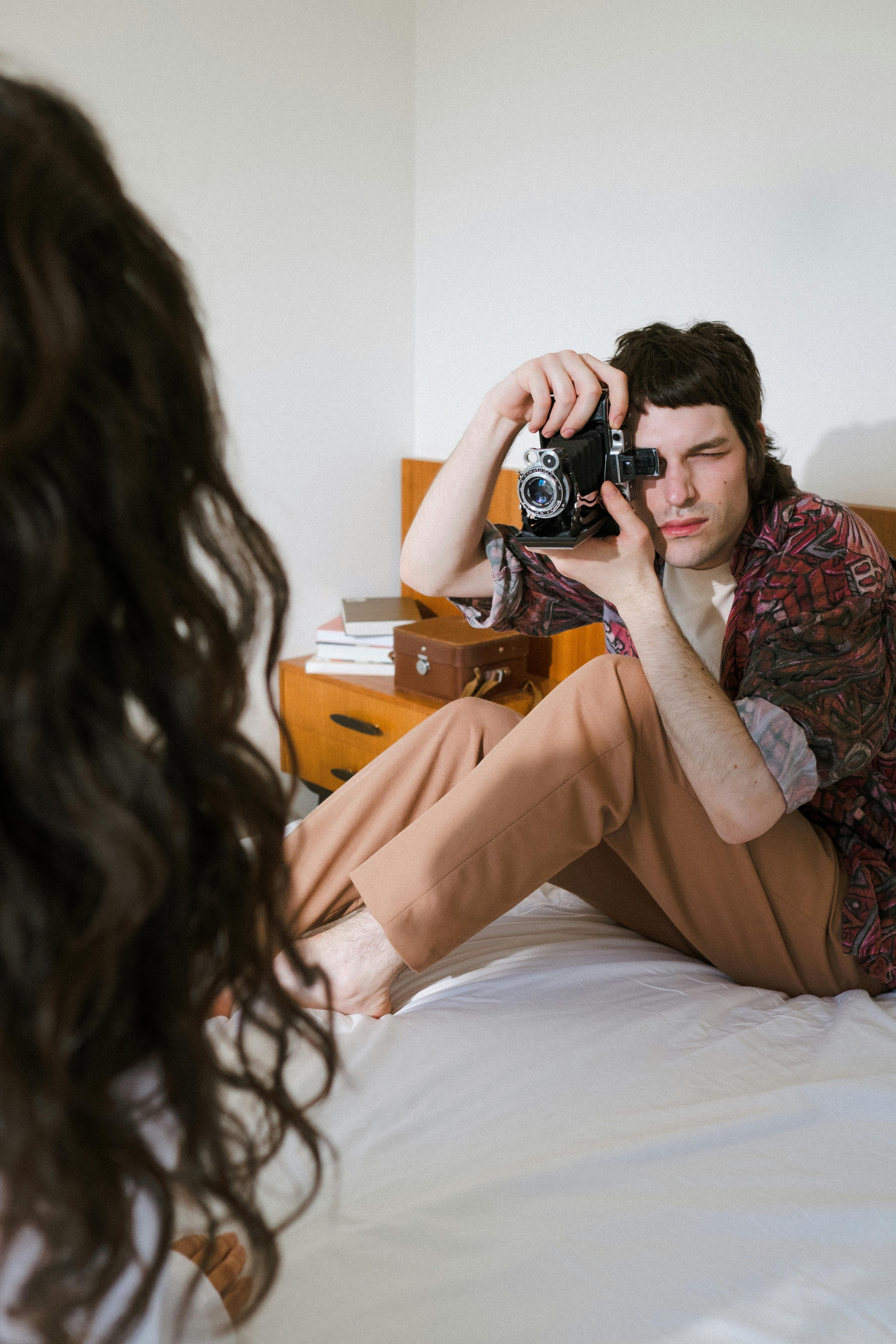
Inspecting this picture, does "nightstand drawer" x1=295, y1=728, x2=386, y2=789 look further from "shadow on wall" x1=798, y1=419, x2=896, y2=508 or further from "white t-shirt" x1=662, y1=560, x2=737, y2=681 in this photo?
"shadow on wall" x1=798, y1=419, x2=896, y2=508

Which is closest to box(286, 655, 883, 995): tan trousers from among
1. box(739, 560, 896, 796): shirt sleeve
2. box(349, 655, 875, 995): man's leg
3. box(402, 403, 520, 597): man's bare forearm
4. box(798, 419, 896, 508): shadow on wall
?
box(349, 655, 875, 995): man's leg

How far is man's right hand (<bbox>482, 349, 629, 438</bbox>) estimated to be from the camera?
1227 millimetres

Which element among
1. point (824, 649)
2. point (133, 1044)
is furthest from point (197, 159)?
point (133, 1044)

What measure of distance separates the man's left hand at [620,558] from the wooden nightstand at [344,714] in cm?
69

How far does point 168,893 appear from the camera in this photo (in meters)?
0.41

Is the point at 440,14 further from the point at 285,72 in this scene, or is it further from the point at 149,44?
the point at 149,44

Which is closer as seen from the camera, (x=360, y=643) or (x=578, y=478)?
(x=578, y=478)

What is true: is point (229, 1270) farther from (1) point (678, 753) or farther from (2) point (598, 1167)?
(1) point (678, 753)

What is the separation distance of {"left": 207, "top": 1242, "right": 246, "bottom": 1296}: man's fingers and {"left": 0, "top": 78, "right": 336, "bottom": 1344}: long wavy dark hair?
0.79ft

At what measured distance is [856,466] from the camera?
1.67 metres

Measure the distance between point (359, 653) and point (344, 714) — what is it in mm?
138

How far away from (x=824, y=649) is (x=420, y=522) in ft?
1.82

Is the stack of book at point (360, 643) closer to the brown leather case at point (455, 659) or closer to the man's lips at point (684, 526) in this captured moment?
the brown leather case at point (455, 659)

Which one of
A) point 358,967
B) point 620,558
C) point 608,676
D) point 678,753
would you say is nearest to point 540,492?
point 620,558
